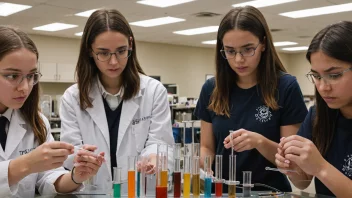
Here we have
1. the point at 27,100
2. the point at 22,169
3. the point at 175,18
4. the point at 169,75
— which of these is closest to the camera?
the point at 22,169

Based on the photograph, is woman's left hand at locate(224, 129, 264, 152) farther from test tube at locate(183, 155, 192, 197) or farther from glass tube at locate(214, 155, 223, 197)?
test tube at locate(183, 155, 192, 197)

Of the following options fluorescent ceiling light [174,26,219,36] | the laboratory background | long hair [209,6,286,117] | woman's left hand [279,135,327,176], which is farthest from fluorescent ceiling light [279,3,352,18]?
woman's left hand [279,135,327,176]

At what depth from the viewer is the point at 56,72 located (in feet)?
27.9

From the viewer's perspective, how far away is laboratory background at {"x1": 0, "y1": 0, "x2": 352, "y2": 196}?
19.4 ft

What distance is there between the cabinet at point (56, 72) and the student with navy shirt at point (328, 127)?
7.45 meters

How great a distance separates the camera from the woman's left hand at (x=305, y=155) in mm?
1163

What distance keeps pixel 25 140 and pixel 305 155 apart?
105cm

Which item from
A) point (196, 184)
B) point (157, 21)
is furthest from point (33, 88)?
point (157, 21)

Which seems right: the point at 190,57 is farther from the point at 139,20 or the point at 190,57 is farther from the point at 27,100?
the point at 27,100

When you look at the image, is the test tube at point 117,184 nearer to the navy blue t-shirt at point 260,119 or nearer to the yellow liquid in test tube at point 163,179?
the yellow liquid in test tube at point 163,179

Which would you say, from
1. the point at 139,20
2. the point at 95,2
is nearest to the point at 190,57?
the point at 139,20

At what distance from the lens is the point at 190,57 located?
11.6 m

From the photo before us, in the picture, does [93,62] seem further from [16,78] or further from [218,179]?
[218,179]

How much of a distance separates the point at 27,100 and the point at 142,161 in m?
0.58
